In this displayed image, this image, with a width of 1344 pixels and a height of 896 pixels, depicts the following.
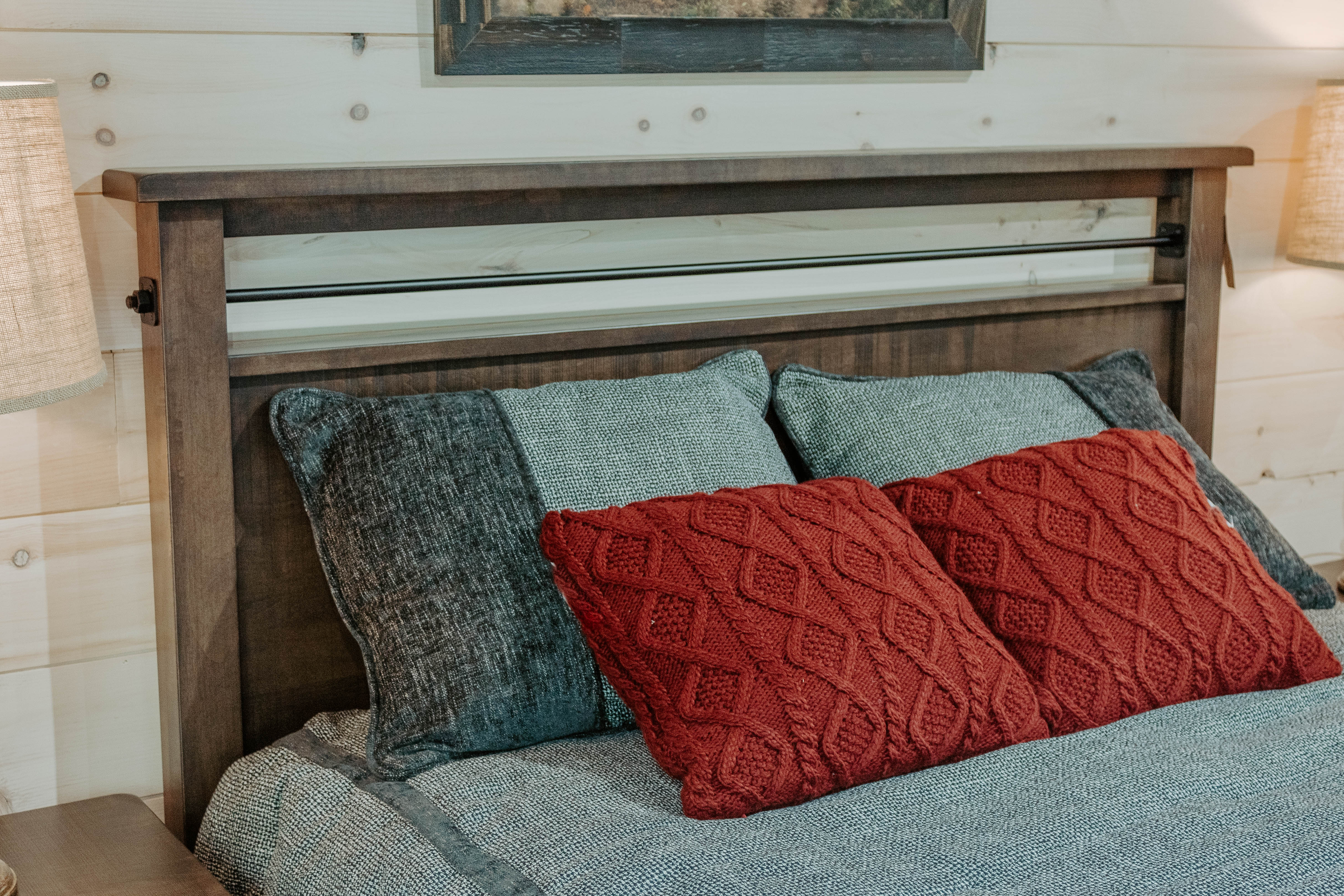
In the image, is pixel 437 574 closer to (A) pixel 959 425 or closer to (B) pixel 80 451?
(B) pixel 80 451

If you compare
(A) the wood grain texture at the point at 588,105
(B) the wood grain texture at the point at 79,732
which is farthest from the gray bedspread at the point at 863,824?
(A) the wood grain texture at the point at 588,105

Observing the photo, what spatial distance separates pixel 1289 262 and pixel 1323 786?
1.36 m

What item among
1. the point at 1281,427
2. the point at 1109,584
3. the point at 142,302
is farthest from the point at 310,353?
the point at 1281,427

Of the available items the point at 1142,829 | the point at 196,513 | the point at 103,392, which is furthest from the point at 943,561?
the point at 103,392

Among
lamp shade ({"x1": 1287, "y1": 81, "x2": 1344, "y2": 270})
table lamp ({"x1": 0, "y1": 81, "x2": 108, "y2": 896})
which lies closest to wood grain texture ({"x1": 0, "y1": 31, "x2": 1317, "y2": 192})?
lamp shade ({"x1": 1287, "y1": 81, "x2": 1344, "y2": 270})

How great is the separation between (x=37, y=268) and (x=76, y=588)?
483 millimetres

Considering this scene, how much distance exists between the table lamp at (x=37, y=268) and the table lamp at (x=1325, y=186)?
1850 mm

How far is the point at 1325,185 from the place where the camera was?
2.10m

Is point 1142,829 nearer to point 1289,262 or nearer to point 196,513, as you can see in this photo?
point 196,513

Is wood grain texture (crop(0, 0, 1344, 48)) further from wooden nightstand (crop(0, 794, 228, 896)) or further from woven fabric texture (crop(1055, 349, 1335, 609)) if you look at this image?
wooden nightstand (crop(0, 794, 228, 896))

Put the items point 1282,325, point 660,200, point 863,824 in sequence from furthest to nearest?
point 1282,325 → point 660,200 → point 863,824

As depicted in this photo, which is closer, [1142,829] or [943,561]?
[1142,829]

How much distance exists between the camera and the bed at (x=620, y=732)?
41.6 inches

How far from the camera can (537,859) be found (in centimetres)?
107
